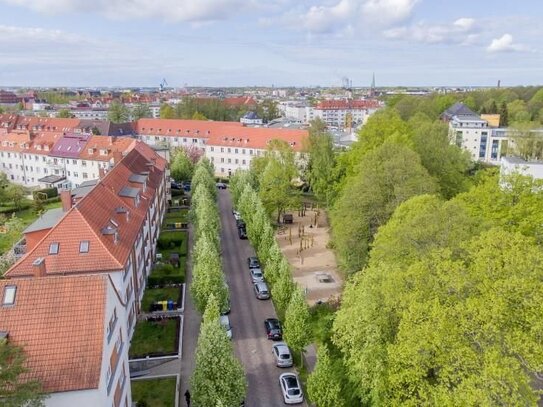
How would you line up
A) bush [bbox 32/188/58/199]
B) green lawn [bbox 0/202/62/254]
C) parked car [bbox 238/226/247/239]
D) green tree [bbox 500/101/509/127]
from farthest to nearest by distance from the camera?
green tree [bbox 500/101/509/127], bush [bbox 32/188/58/199], parked car [bbox 238/226/247/239], green lawn [bbox 0/202/62/254]

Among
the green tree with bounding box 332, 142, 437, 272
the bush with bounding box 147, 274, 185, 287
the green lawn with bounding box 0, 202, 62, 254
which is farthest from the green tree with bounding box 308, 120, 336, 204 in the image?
the green lawn with bounding box 0, 202, 62, 254

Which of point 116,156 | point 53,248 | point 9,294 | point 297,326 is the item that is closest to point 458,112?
point 116,156

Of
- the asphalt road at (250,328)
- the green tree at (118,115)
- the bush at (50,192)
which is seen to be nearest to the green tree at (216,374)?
the asphalt road at (250,328)

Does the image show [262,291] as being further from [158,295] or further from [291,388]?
[291,388]

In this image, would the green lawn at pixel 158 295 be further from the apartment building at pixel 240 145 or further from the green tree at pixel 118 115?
the green tree at pixel 118 115

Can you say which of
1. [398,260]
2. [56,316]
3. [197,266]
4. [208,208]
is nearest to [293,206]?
[208,208]

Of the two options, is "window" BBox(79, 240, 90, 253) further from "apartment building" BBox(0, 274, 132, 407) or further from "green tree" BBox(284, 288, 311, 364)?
"green tree" BBox(284, 288, 311, 364)

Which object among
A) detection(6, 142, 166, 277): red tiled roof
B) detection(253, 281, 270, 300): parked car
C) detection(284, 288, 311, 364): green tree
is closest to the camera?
detection(284, 288, 311, 364): green tree
